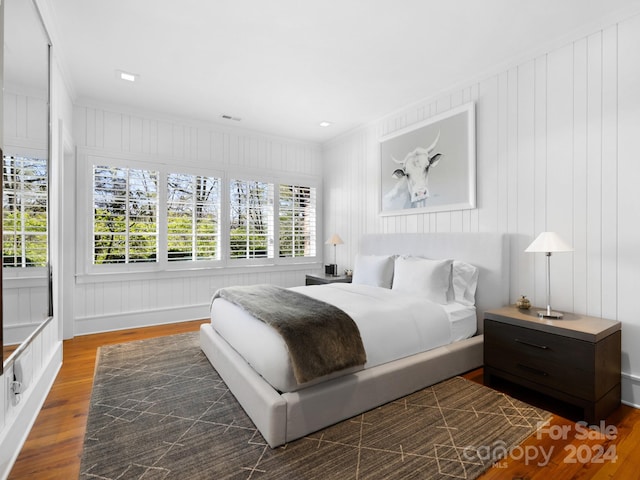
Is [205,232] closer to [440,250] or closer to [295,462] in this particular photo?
[440,250]

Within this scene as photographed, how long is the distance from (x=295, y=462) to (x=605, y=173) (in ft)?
9.65

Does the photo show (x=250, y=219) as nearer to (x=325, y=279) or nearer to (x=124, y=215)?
(x=325, y=279)

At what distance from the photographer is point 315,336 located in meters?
2.04

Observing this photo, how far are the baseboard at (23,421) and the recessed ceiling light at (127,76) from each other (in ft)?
8.97

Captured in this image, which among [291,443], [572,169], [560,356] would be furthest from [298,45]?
[560,356]

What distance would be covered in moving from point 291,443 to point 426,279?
1924 millimetres

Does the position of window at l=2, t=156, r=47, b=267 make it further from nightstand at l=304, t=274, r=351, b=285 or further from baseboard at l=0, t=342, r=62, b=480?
nightstand at l=304, t=274, r=351, b=285

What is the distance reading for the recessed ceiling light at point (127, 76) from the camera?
3377 mm

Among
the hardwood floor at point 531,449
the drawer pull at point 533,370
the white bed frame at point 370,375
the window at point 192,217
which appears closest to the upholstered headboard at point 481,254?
the white bed frame at point 370,375

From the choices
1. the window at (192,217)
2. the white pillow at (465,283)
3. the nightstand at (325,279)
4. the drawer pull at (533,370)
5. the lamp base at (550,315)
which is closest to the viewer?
the drawer pull at (533,370)

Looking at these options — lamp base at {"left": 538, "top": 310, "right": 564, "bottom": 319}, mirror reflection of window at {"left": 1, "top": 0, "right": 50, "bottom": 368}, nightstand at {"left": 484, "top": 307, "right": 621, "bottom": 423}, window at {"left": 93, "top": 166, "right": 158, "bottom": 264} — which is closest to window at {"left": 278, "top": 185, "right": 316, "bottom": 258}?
window at {"left": 93, "top": 166, "right": 158, "bottom": 264}

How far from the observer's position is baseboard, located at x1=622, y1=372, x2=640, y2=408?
7.82 feet

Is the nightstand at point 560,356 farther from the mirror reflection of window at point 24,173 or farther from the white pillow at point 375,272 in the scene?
the mirror reflection of window at point 24,173

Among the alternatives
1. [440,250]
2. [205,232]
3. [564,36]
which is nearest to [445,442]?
[440,250]
